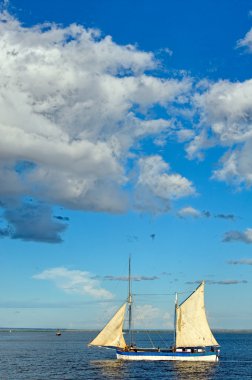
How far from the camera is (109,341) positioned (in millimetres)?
123375

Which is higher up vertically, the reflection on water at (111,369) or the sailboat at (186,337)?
the sailboat at (186,337)

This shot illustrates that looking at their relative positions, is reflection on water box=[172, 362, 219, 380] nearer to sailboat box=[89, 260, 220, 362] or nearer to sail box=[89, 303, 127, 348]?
sailboat box=[89, 260, 220, 362]

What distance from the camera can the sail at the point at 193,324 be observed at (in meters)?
127

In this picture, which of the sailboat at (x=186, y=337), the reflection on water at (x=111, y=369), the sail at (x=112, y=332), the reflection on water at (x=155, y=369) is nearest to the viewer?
the reflection on water at (x=111, y=369)

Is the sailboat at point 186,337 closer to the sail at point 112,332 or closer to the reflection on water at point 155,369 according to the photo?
the sail at point 112,332

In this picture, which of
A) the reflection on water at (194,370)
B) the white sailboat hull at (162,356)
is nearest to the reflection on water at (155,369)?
the reflection on water at (194,370)

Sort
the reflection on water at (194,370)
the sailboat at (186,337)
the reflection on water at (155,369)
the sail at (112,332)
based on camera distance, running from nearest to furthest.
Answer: the reflection on water at (155,369) < the reflection on water at (194,370) < the sail at (112,332) < the sailboat at (186,337)

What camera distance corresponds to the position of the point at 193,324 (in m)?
127

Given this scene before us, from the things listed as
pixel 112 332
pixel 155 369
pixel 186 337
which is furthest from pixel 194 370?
pixel 112 332

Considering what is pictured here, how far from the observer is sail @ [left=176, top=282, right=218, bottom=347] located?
415ft

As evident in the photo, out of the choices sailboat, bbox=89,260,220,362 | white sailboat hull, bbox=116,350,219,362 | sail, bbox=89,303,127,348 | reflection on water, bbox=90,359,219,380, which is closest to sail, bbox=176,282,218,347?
sailboat, bbox=89,260,220,362

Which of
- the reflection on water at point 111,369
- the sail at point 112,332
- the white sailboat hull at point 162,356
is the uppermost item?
the sail at point 112,332

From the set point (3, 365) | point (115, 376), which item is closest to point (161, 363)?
point (115, 376)

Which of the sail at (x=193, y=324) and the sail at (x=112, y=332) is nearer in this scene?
the sail at (x=112, y=332)
